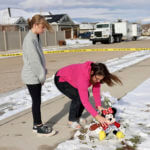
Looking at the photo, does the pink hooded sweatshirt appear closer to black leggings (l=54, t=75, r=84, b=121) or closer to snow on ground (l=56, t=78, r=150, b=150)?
black leggings (l=54, t=75, r=84, b=121)

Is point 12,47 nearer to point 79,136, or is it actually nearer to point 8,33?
point 8,33

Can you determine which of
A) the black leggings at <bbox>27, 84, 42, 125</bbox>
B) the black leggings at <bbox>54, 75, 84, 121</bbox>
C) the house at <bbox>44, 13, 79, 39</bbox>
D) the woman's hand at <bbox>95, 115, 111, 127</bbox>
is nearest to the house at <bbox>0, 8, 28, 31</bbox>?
the house at <bbox>44, 13, 79, 39</bbox>

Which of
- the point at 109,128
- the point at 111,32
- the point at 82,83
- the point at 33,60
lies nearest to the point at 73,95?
the point at 82,83

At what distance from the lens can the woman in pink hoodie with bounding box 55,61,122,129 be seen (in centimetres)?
351

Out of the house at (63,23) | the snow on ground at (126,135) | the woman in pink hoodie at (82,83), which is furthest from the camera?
the house at (63,23)

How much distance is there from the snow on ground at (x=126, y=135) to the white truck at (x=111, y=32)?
89.9 feet

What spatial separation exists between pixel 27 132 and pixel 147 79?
4.80 metres

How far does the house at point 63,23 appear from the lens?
5229cm

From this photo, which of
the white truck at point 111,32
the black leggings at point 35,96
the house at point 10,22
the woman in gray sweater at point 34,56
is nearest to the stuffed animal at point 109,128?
the black leggings at point 35,96

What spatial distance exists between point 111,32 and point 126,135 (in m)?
29.8

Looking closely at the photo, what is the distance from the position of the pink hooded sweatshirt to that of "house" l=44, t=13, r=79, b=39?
48.8m

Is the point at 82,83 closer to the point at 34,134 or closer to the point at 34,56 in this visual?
the point at 34,56

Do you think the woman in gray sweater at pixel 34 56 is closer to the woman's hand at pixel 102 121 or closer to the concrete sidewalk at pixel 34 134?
the concrete sidewalk at pixel 34 134

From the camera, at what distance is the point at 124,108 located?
4973 mm
